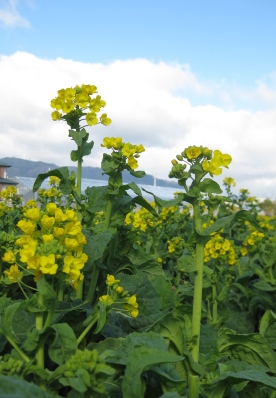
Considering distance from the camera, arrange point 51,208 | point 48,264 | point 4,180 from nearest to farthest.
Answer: point 48,264 < point 51,208 < point 4,180

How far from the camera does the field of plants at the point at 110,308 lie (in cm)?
157

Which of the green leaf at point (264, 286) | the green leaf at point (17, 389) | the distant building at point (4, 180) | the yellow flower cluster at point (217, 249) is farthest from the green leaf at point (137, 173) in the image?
the distant building at point (4, 180)

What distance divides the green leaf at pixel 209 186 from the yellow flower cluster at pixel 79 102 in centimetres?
78

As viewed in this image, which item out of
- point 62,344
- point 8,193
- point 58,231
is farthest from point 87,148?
point 8,193

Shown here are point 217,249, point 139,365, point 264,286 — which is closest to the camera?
point 139,365

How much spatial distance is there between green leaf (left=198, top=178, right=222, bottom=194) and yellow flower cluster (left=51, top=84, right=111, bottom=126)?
0.78 m

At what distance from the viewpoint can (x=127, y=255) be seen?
2.74 metres

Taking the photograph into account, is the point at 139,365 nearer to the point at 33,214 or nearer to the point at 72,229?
the point at 72,229

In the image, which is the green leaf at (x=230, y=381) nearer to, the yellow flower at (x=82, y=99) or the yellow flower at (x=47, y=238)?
the yellow flower at (x=47, y=238)

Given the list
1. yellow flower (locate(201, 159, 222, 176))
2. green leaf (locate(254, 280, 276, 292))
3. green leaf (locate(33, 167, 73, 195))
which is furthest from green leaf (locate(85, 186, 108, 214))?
green leaf (locate(254, 280, 276, 292))

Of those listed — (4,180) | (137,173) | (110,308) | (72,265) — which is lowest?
(110,308)

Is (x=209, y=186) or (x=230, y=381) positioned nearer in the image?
(x=230, y=381)

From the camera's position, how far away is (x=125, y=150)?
A: 250cm

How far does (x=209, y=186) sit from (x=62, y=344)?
0.97 meters
